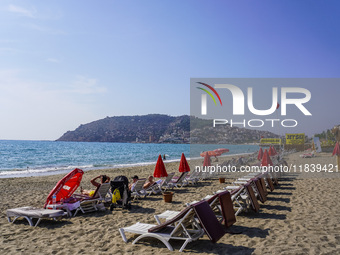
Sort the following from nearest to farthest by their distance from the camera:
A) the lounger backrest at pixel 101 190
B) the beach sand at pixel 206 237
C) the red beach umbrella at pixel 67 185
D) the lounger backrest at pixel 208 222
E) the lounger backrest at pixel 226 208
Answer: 1. the lounger backrest at pixel 208 222
2. the beach sand at pixel 206 237
3. the lounger backrest at pixel 226 208
4. the red beach umbrella at pixel 67 185
5. the lounger backrest at pixel 101 190

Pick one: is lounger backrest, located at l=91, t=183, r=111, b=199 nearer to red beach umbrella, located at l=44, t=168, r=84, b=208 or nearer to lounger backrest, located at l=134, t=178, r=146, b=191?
red beach umbrella, located at l=44, t=168, r=84, b=208

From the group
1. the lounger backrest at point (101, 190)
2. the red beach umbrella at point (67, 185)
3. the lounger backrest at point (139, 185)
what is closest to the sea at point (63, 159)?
the lounger backrest at point (139, 185)

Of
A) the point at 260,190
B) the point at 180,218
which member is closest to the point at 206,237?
the point at 180,218

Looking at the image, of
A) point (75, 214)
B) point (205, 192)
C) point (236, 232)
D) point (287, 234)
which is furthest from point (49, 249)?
point (205, 192)

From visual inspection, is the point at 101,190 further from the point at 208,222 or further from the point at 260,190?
the point at 260,190

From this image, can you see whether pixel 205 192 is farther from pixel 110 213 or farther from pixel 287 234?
pixel 287 234

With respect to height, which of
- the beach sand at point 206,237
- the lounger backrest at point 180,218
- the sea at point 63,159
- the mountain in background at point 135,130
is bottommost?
the sea at point 63,159

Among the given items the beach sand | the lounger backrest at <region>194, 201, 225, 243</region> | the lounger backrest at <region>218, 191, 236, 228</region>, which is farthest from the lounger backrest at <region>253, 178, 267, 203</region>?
the lounger backrest at <region>194, 201, 225, 243</region>

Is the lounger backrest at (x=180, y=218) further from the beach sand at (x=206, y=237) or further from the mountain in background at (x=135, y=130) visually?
the mountain in background at (x=135, y=130)

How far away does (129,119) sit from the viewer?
137 metres

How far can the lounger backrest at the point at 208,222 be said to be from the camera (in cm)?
440

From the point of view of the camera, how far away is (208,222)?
4.50 metres

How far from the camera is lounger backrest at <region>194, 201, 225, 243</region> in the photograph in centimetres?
440

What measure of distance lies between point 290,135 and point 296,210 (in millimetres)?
51147
